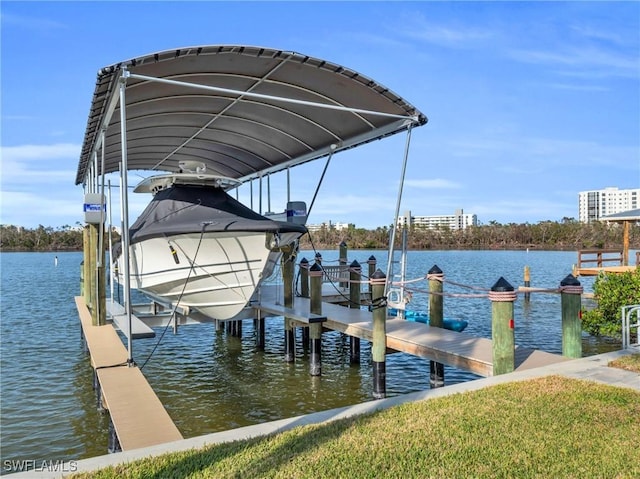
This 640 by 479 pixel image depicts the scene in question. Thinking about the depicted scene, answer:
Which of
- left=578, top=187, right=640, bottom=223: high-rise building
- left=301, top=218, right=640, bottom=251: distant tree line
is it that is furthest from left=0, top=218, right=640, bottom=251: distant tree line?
left=578, top=187, right=640, bottom=223: high-rise building

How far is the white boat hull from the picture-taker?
9883 millimetres

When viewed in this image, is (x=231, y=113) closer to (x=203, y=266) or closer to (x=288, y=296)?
(x=203, y=266)

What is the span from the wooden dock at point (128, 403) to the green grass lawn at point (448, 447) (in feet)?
3.67

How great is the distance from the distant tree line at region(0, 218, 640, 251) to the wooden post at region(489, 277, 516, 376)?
7168 cm

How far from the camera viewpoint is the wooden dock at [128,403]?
5504 millimetres

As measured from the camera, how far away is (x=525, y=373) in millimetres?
7281

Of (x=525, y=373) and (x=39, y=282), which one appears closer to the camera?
(x=525, y=373)

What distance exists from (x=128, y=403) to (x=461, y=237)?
10780cm

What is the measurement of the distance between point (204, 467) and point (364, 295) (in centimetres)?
1260

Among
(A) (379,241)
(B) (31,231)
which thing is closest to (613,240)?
(A) (379,241)

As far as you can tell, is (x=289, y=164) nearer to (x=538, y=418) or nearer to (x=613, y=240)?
(x=538, y=418)

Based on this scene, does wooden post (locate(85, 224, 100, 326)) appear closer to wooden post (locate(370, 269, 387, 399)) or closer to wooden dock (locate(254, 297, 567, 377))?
wooden dock (locate(254, 297, 567, 377))

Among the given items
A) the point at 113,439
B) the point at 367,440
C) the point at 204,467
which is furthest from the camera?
the point at 113,439

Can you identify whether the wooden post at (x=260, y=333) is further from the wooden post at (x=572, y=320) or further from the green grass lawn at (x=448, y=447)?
the green grass lawn at (x=448, y=447)
